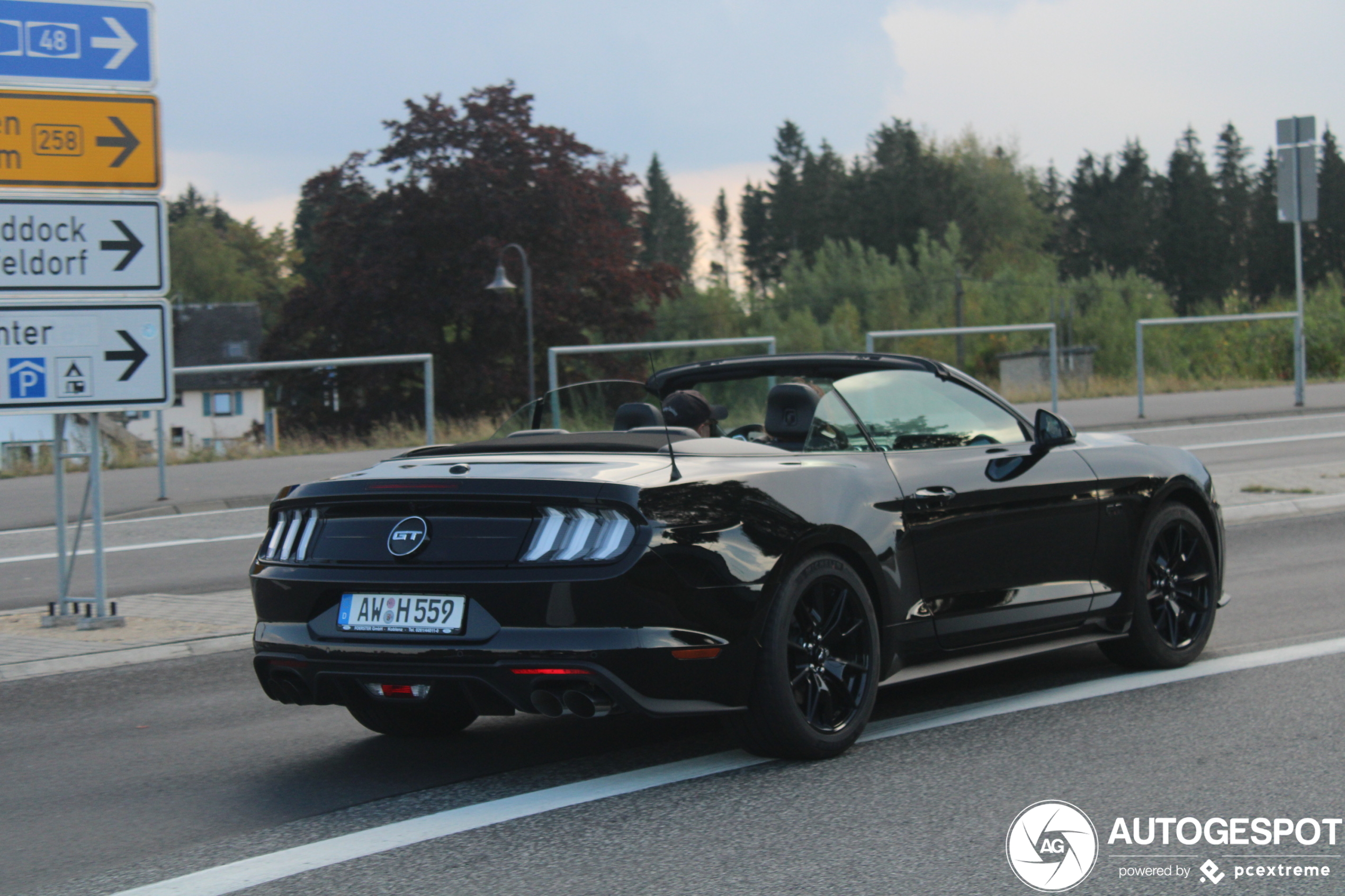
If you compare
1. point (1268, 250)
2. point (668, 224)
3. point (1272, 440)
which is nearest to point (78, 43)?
point (1272, 440)

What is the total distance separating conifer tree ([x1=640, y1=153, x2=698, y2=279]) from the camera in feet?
479

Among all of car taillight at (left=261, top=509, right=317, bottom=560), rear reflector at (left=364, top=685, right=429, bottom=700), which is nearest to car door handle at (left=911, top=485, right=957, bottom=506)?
rear reflector at (left=364, top=685, right=429, bottom=700)

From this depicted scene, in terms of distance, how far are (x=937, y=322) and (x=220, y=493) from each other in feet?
149

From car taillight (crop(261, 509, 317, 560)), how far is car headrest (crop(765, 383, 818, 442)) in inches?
68.6

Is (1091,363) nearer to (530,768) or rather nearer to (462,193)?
(462,193)

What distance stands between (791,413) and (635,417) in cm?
59

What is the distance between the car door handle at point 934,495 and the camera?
5.69m

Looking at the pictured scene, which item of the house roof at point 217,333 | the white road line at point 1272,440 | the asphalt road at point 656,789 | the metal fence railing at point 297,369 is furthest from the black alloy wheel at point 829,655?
the house roof at point 217,333

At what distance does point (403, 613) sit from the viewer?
4867mm

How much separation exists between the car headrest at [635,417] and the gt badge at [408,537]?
3.44ft

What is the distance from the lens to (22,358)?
882cm

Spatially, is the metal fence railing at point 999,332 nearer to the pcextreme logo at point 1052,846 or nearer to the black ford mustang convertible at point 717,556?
the black ford mustang convertible at point 717,556

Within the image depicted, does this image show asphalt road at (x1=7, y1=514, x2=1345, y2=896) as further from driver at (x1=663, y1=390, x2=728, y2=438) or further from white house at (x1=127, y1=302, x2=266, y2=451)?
white house at (x1=127, y1=302, x2=266, y2=451)

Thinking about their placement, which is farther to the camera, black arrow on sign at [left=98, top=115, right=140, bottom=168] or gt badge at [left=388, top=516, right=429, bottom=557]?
black arrow on sign at [left=98, top=115, right=140, bottom=168]
